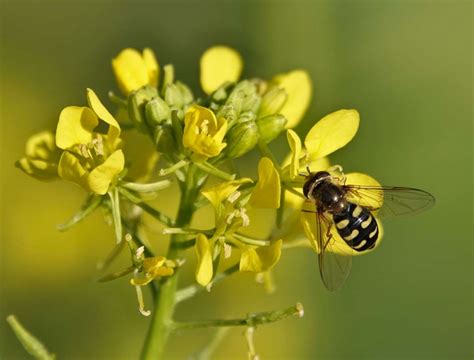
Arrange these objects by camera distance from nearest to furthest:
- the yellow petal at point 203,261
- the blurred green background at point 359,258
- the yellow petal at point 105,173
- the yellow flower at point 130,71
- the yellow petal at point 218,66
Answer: the yellow petal at point 203,261
the yellow petal at point 105,173
the yellow flower at point 130,71
the yellow petal at point 218,66
the blurred green background at point 359,258

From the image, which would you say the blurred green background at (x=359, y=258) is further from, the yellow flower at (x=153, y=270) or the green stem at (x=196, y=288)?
the yellow flower at (x=153, y=270)

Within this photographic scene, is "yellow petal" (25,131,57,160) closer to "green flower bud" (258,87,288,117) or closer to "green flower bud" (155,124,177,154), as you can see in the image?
"green flower bud" (155,124,177,154)

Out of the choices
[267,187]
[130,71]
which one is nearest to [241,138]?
[267,187]

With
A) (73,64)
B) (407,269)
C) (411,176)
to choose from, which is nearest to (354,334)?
(407,269)

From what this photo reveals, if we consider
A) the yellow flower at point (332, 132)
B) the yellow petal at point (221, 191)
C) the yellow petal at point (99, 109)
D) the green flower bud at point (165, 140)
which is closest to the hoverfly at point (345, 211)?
the yellow flower at point (332, 132)

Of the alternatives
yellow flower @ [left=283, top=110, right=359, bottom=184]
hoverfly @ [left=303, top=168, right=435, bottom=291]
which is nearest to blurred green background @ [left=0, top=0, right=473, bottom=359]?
hoverfly @ [left=303, top=168, right=435, bottom=291]

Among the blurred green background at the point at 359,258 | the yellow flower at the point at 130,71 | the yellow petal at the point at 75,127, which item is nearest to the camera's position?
the yellow petal at the point at 75,127

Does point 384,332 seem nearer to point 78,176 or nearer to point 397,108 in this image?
point 397,108
